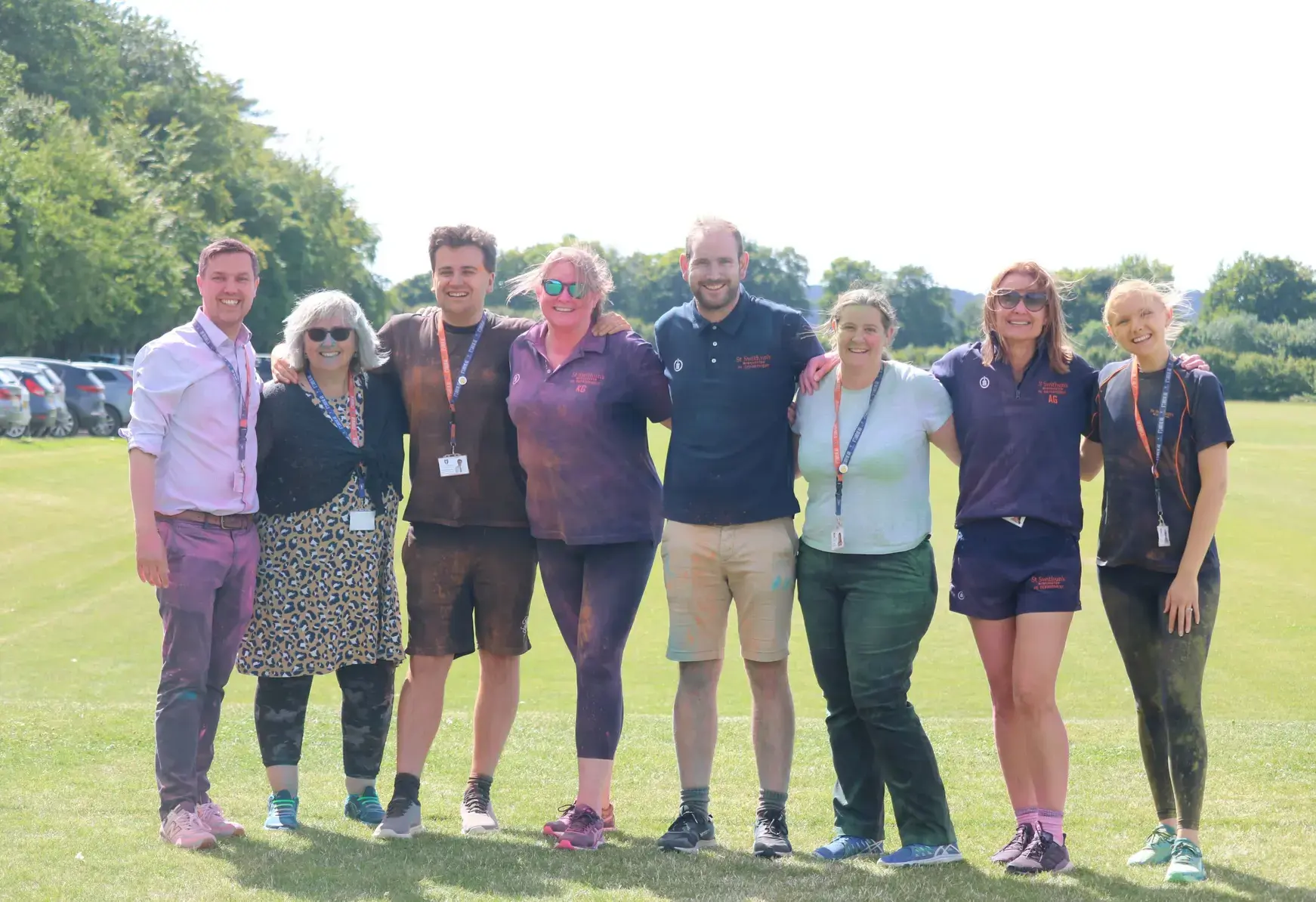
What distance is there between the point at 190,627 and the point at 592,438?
1593mm

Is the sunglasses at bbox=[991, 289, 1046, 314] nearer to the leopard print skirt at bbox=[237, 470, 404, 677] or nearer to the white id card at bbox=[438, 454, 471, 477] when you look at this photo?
the white id card at bbox=[438, 454, 471, 477]

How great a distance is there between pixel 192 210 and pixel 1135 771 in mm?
48303

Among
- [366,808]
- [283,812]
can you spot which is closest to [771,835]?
[366,808]

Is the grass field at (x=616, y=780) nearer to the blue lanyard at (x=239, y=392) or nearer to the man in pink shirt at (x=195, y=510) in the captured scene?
the man in pink shirt at (x=195, y=510)

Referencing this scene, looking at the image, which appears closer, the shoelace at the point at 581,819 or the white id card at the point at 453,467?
the shoelace at the point at 581,819

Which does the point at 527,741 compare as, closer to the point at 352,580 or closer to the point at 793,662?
the point at 352,580

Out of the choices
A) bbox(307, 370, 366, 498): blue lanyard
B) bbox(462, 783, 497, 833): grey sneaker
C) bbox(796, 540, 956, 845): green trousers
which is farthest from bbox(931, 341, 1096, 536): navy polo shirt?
bbox(307, 370, 366, 498): blue lanyard

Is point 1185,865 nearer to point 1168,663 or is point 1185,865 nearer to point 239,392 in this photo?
point 1168,663

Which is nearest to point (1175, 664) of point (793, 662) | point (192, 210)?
point (793, 662)

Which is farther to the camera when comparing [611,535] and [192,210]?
[192,210]

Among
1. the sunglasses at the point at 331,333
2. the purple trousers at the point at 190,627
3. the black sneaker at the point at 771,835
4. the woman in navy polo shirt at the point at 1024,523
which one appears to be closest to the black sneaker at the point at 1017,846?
the woman in navy polo shirt at the point at 1024,523

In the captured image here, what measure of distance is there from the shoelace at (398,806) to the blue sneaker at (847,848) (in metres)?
1.50

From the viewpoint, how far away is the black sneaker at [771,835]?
5109 mm

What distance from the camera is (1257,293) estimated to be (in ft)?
378
